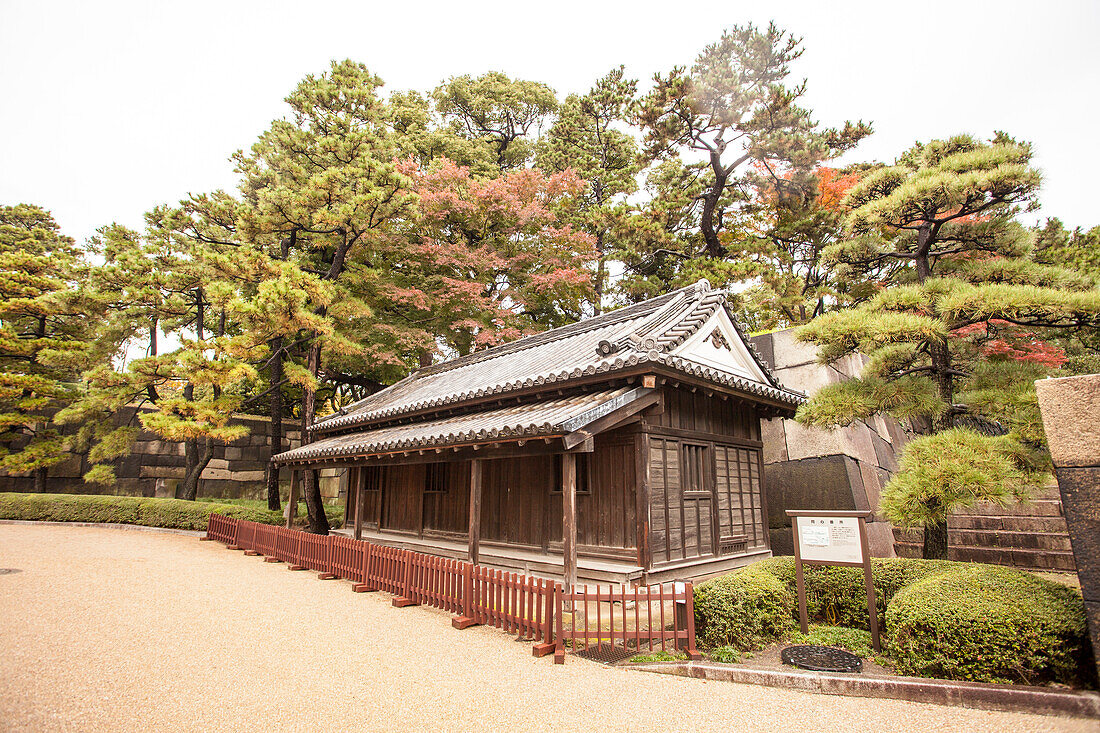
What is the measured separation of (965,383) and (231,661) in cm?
932

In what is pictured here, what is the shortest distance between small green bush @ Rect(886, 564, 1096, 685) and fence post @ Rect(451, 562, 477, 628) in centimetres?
473

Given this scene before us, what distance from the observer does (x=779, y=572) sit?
6695 millimetres

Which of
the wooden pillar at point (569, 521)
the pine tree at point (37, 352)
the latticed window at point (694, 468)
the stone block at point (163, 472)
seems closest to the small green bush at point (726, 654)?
the wooden pillar at point (569, 521)

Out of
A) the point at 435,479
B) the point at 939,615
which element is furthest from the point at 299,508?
the point at 939,615

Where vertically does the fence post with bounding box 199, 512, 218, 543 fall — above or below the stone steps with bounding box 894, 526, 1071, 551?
below

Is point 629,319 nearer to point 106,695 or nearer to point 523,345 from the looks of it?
point 523,345

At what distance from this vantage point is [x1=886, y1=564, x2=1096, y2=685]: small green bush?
3918 mm

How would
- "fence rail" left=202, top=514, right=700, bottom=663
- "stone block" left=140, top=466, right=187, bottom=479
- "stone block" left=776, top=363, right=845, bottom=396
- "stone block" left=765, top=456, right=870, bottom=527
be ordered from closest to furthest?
"fence rail" left=202, top=514, right=700, bottom=663 → "stone block" left=765, top=456, right=870, bottom=527 → "stone block" left=776, top=363, right=845, bottom=396 → "stone block" left=140, top=466, right=187, bottom=479

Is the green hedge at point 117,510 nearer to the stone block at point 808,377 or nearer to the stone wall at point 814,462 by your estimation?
the stone wall at point 814,462

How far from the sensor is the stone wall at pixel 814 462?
445 inches

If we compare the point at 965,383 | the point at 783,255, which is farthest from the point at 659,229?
the point at 965,383

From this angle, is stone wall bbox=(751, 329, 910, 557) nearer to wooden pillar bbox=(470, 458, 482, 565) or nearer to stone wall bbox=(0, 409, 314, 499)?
wooden pillar bbox=(470, 458, 482, 565)

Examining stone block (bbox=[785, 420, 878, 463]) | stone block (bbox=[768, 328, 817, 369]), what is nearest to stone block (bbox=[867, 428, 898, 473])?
stone block (bbox=[785, 420, 878, 463])

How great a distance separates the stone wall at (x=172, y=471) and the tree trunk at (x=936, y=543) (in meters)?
21.1
